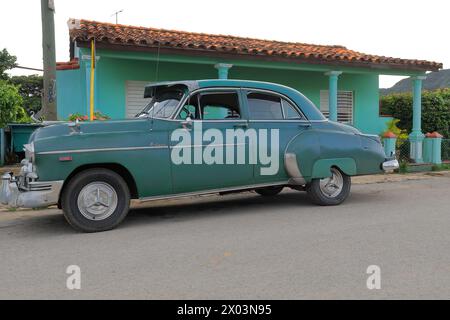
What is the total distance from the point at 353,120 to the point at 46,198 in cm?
1082

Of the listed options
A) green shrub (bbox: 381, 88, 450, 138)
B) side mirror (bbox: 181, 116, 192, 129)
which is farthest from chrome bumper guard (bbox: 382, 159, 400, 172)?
green shrub (bbox: 381, 88, 450, 138)

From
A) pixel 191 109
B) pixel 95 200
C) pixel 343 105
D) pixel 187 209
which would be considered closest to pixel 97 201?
pixel 95 200

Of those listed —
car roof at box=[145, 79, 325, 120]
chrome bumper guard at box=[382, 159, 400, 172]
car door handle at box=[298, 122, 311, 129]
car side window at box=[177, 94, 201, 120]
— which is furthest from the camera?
chrome bumper guard at box=[382, 159, 400, 172]

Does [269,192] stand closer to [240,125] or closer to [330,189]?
[330,189]

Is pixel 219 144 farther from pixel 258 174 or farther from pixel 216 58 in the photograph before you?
pixel 216 58

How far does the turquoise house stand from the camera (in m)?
10.4

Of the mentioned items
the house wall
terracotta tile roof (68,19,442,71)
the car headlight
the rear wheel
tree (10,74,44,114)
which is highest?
tree (10,74,44,114)

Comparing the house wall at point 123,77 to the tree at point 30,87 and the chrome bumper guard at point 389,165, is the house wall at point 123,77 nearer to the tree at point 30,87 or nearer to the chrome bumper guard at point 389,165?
the chrome bumper guard at point 389,165

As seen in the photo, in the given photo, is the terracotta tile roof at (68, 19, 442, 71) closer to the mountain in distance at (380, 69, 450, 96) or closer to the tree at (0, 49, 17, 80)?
the tree at (0, 49, 17, 80)

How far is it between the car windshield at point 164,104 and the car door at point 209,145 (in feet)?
0.48

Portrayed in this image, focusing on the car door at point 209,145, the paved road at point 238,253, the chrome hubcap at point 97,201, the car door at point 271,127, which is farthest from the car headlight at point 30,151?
the car door at point 271,127

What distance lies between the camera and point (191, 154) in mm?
6234

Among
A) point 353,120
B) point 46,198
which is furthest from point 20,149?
point 353,120

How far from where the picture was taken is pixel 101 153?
18.8ft
